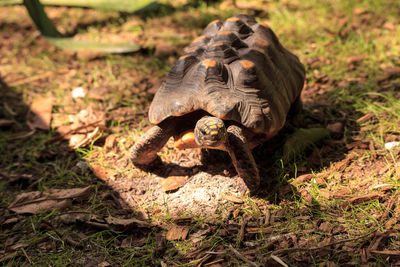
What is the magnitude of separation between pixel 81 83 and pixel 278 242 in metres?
2.95

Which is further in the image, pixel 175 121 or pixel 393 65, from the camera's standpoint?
pixel 393 65

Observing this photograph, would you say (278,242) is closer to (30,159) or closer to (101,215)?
(101,215)

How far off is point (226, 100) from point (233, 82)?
0.71 feet

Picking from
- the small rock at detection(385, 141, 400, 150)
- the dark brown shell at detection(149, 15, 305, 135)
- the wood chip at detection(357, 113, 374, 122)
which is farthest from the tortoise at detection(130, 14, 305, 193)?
the small rock at detection(385, 141, 400, 150)

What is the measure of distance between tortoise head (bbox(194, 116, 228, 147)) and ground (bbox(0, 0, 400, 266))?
49 cm

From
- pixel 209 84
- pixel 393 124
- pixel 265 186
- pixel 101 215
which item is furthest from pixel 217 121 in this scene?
pixel 393 124

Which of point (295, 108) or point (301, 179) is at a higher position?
point (295, 108)

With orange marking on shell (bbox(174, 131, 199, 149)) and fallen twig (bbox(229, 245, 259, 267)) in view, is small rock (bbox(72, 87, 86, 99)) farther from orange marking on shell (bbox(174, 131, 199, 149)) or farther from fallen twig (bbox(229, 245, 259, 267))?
fallen twig (bbox(229, 245, 259, 267))

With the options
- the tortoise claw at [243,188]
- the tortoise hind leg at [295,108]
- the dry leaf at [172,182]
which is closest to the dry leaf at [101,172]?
the dry leaf at [172,182]

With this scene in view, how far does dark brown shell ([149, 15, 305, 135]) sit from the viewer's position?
2607mm

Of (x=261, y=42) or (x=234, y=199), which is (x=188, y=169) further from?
(x=261, y=42)

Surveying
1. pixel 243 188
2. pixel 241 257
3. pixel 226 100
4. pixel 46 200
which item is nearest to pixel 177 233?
pixel 241 257

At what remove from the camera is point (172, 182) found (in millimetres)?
2863

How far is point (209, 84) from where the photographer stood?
2656 millimetres
